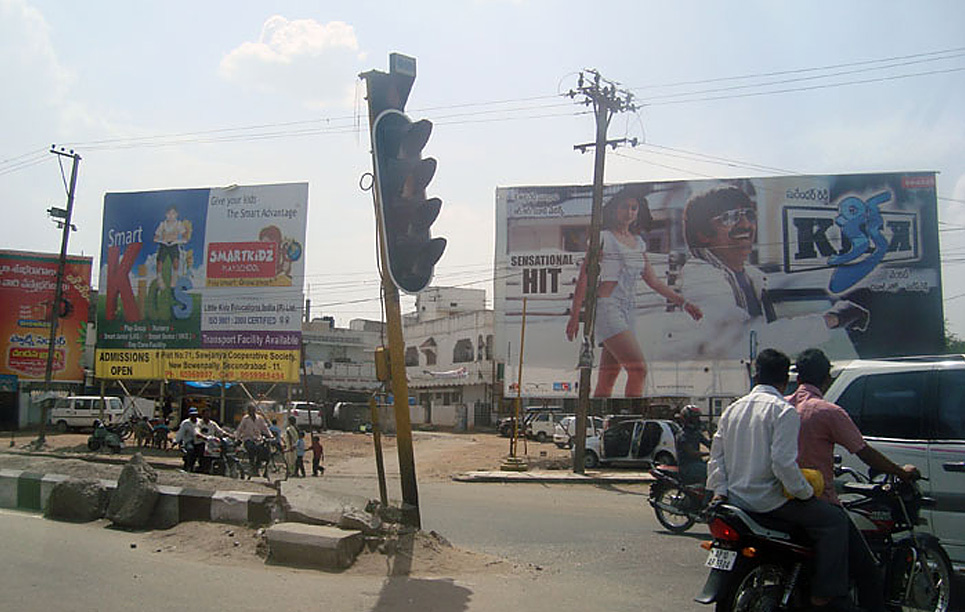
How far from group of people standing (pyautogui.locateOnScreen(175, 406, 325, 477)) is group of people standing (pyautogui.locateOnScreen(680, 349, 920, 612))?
14470mm

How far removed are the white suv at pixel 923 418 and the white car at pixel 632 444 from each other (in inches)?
574

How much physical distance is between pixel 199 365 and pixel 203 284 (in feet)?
9.09

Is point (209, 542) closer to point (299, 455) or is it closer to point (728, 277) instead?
point (299, 455)

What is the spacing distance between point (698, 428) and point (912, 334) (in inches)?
852

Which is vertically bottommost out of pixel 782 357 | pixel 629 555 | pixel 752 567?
pixel 629 555

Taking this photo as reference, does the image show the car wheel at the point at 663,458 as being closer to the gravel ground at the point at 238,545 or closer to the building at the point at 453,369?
the gravel ground at the point at 238,545

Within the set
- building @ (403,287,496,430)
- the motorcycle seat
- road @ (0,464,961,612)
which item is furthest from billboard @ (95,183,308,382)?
the motorcycle seat

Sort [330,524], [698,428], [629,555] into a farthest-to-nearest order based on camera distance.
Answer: [698,428], [629,555], [330,524]

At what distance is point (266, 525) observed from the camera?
802cm

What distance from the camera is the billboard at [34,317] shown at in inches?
1433

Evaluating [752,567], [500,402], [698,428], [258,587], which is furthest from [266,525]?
[500,402]

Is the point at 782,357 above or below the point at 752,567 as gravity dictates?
above

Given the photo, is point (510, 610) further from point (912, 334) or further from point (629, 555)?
point (912, 334)

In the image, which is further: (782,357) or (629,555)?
(629,555)
